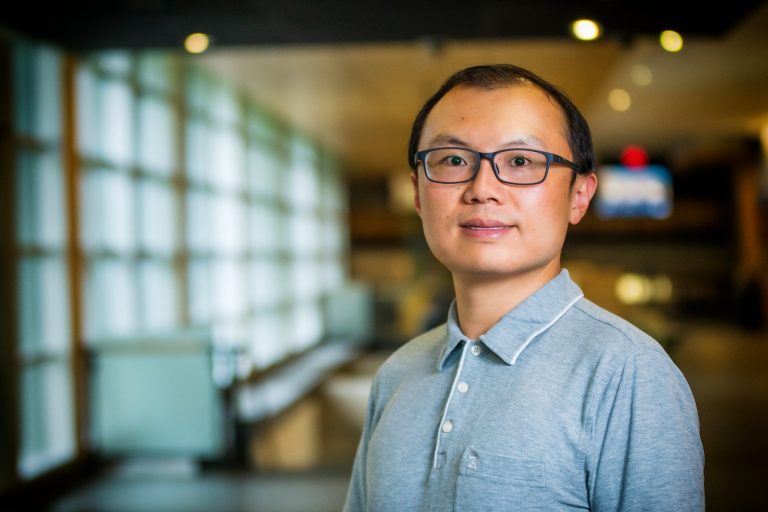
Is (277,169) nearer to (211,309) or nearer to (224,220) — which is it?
(224,220)

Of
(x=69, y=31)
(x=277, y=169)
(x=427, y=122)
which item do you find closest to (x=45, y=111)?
(x=69, y=31)

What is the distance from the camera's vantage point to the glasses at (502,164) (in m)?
1.03

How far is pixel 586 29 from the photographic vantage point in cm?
414

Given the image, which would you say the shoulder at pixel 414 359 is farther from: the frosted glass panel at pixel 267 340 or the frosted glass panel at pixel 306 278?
the frosted glass panel at pixel 306 278

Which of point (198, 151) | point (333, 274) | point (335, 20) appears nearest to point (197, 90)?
point (198, 151)

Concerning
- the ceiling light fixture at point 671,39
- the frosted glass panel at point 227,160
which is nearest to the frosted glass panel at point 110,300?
the frosted glass panel at point 227,160

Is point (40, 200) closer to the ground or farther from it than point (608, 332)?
farther from it

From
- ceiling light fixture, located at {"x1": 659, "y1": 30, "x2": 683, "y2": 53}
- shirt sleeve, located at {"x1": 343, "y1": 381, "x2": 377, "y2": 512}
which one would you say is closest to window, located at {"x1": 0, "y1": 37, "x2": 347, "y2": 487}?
ceiling light fixture, located at {"x1": 659, "y1": 30, "x2": 683, "y2": 53}

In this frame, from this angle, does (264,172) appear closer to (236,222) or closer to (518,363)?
(236,222)

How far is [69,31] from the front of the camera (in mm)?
4309

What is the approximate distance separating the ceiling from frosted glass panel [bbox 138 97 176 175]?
769 millimetres

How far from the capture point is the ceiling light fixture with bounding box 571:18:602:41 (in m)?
4.06

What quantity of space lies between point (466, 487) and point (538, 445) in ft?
0.34

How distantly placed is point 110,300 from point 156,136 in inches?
66.0
